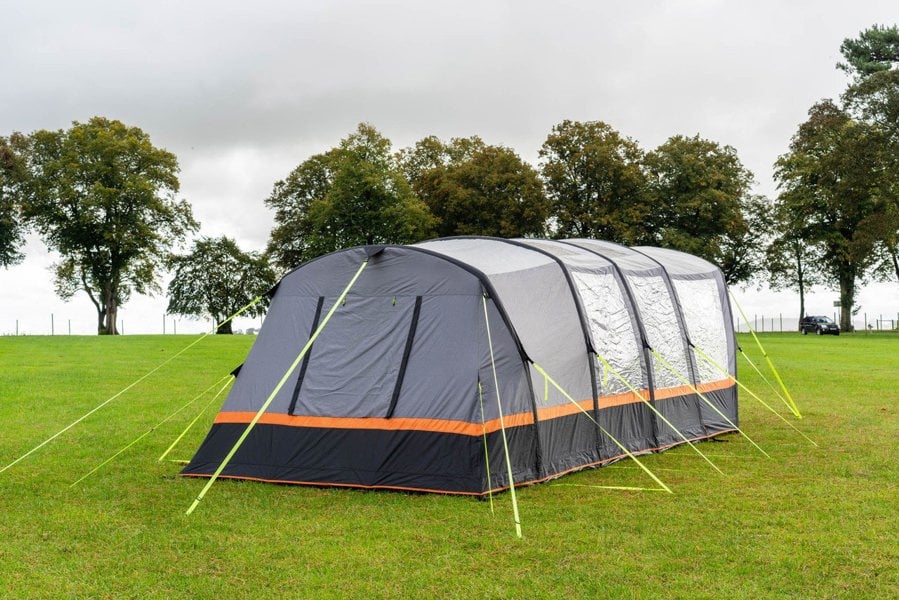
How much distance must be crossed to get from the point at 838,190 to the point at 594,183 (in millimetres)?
12052

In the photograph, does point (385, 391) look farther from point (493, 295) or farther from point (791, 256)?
point (791, 256)

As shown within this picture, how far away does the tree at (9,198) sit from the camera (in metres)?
50.8

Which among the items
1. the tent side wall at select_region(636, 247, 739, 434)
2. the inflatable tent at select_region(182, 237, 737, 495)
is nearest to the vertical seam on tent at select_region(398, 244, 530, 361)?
the inflatable tent at select_region(182, 237, 737, 495)

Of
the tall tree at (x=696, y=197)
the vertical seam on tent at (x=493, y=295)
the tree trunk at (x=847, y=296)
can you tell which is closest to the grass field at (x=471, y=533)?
the vertical seam on tent at (x=493, y=295)

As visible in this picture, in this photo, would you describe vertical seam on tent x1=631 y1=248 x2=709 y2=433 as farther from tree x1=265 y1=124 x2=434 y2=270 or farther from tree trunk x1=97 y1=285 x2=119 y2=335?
tree trunk x1=97 y1=285 x2=119 y2=335

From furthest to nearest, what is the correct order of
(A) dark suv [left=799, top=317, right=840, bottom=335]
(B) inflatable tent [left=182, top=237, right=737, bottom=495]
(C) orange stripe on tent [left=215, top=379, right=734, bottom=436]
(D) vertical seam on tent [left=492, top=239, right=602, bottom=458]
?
(A) dark suv [left=799, top=317, right=840, bottom=335] < (D) vertical seam on tent [left=492, top=239, right=602, bottom=458] < (B) inflatable tent [left=182, top=237, right=737, bottom=495] < (C) orange stripe on tent [left=215, top=379, right=734, bottom=436]

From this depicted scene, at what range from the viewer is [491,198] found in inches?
1935

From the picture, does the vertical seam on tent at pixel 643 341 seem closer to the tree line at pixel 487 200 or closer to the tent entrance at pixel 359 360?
the tent entrance at pixel 359 360

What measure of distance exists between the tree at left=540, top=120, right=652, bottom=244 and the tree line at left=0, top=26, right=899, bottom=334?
0.25 ft

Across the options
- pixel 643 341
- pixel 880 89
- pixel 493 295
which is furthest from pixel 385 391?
pixel 880 89

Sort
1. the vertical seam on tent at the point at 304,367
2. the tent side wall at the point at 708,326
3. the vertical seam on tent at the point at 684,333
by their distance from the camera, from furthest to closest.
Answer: the tent side wall at the point at 708,326 < the vertical seam on tent at the point at 684,333 < the vertical seam on tent at the point at 304,367

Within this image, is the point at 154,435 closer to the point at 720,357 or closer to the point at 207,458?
the point at 207,458

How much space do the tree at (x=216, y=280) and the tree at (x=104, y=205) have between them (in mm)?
8095

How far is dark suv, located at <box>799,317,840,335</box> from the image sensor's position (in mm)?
56781
